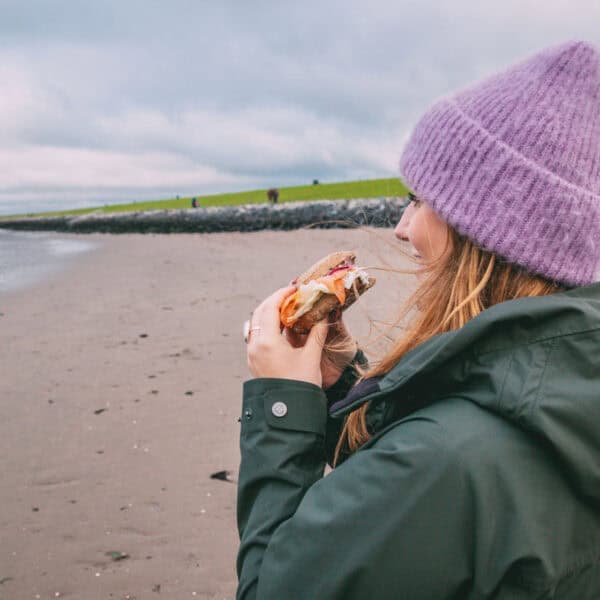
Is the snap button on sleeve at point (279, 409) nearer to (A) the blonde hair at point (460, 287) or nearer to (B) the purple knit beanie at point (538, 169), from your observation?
(A) the blonde hair at point (460, 287)

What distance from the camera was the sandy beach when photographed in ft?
10.9

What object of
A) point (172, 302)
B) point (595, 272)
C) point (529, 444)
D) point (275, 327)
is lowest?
point (172, 302)

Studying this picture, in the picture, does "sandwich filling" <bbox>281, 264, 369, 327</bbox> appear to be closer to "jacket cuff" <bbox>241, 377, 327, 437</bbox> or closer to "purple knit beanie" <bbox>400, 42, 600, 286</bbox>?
"jacket cuff" <bbox>241, 377, 327, 437</bbox>

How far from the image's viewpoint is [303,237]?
2223cm

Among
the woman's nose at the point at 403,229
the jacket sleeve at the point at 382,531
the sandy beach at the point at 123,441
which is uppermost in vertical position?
the woman's nose at the point at 403,229

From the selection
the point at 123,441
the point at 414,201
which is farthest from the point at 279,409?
the point at 123,441

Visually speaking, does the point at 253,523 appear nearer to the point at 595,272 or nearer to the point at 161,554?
the point at 595,272

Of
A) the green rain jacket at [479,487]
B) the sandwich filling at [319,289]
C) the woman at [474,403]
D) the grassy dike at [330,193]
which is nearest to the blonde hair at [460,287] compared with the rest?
the woman at [474,403]

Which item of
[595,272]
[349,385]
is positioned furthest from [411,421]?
[349,385]

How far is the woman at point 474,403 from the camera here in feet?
3.47

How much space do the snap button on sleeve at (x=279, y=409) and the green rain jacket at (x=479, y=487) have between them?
0.91 feet

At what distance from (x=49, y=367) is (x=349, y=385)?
546cm

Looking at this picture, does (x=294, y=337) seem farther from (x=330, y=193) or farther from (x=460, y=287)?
(x=330, y=193)

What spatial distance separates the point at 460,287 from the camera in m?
1.50
